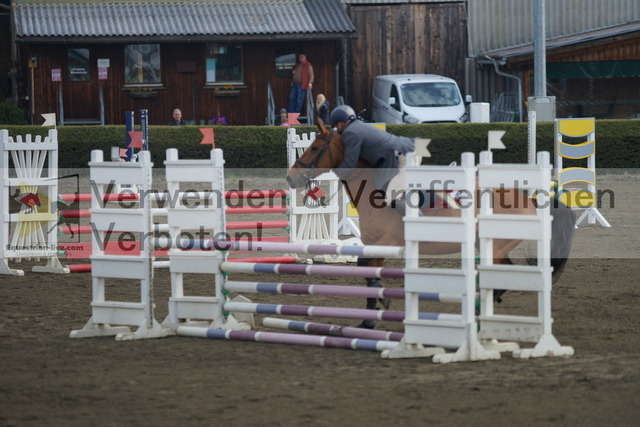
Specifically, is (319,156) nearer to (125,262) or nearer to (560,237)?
(125,262)

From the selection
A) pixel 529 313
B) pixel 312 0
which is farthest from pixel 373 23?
pixel 529 313

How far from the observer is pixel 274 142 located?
71.3 ft

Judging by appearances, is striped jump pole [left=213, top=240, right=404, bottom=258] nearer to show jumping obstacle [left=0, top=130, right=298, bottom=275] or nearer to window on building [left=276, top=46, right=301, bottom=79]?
show jumping obstacle [left=0, top=130, right=298, bottom=275]

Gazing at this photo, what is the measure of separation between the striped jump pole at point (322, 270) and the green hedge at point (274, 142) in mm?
13650

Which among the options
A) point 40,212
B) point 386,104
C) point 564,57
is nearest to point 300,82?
point 386,104

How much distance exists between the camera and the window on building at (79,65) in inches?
1081

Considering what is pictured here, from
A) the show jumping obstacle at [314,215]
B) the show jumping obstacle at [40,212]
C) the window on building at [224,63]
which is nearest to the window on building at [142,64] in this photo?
the window on building at [224,63]

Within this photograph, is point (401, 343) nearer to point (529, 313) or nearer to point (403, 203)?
point (403, 203)

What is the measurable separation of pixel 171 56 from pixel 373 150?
2047 centimetres

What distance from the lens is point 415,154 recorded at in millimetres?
7211

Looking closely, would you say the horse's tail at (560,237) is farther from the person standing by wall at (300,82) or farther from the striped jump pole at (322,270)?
the person standing by wall at (300,82)

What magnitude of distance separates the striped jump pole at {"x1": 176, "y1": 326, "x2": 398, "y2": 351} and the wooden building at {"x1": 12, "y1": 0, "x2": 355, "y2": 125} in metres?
19.6

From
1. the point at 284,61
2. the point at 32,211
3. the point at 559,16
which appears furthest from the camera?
the point at 559,16

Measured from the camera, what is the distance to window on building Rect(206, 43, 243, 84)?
28.1m
